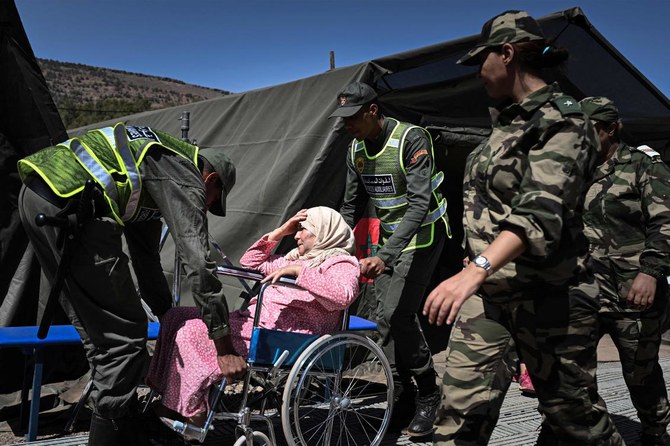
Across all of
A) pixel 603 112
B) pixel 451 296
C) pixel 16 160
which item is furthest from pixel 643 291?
pixel 16 160

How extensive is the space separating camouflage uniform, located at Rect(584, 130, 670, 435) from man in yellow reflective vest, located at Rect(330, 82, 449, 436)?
0.87 meters

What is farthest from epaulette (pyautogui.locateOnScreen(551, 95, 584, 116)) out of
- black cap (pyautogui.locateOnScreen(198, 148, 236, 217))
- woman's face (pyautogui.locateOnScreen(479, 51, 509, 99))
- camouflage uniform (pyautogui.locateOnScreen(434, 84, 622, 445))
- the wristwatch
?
black cap (pyautogui.locateOnScreen(198, 148, 236, 217))

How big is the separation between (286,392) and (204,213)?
0.84 m

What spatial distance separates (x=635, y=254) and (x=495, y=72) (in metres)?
1.69

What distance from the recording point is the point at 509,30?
2004mm

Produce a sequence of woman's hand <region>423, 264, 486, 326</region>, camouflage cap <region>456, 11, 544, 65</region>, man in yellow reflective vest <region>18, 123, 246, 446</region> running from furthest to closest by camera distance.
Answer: man in yellow reflective vest <region>18, 123, 246, 446</region> < camouflage cap <region>456, 11, 544, 65</region> < woman's hand <region>423, 264, 486, 326</region>

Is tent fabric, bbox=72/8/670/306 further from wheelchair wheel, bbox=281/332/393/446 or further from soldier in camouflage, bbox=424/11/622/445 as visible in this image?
soldier in camouflage, bbox=424/11/622/445

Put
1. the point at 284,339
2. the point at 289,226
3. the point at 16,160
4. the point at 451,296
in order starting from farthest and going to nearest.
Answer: the point at 16,160, the point at 289,226, the point at 284,339, the point at 451,296

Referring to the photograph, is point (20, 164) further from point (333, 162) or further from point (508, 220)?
point (333, 162)

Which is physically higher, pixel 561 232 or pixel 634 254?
pixel 561 232

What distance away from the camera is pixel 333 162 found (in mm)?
4609

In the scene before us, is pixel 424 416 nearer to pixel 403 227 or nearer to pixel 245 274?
pixel 403 227

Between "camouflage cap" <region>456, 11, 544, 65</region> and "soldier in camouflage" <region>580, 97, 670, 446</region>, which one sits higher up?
"camouflage cap" <region>456, 11, 544, 65</region>

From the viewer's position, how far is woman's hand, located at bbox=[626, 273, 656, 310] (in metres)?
3.11
